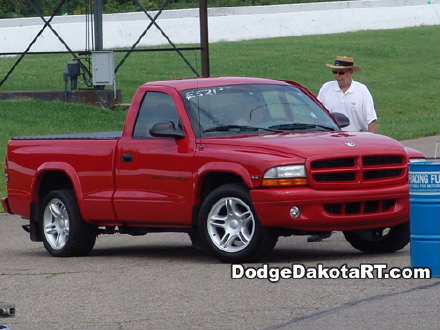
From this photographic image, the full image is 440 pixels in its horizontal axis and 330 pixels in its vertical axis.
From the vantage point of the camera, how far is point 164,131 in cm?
1198

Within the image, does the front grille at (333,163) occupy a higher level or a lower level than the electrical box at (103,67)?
lower

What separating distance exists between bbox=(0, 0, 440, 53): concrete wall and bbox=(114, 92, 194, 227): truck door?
103 ft

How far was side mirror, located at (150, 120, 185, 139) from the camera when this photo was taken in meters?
12.0

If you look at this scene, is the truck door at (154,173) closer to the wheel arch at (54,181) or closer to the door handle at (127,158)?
the door handle at (127,158)

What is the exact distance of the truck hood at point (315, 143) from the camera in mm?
11305

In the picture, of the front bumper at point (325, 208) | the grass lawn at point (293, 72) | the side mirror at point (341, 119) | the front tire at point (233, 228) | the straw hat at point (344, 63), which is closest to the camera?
the front bumper at point (325, 208)

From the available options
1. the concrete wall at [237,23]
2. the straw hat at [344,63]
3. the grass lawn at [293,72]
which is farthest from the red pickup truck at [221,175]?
the concrete wall at [237,23]

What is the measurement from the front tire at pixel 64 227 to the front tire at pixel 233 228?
179 cm

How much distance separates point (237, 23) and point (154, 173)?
38278mm

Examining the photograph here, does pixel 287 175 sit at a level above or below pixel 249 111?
below

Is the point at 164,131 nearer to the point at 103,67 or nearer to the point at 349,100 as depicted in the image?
the point at 349,100

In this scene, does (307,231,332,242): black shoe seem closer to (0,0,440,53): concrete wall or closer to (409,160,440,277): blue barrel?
(409,160,440,277): blue barrel

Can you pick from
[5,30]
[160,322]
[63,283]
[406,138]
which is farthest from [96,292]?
[5,30]

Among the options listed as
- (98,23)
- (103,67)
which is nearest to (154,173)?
(103,67)
